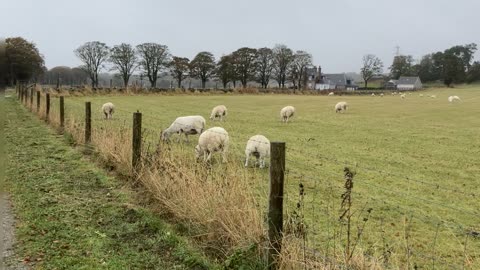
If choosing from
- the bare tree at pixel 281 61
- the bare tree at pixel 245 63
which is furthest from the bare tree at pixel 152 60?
the bare tree at pixel 281 61

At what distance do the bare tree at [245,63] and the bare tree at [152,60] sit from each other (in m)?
18.9

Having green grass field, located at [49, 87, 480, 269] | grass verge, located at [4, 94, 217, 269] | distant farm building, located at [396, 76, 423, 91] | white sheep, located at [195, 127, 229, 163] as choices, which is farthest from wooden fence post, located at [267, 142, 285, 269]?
distant farm building, located at [396, 76, 423, 91]

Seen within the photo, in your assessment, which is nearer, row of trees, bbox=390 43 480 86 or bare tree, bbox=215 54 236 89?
bare tree, bbox=215 54 236 89

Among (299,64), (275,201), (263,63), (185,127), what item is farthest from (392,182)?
(299,64)

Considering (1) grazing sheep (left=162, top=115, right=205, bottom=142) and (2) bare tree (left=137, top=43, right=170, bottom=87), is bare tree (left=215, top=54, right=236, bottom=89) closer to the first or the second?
(2) bare tree (left=137, top=43, right=170, bottom=87)

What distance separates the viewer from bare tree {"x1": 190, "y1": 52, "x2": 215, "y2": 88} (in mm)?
124688

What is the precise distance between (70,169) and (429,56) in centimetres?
16665

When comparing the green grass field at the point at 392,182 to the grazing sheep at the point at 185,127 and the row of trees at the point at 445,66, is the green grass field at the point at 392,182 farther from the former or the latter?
the row of trees at the point at 445,66

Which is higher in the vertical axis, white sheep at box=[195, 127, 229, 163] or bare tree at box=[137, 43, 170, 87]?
bare tree at box=[137, 43, 170, 87]

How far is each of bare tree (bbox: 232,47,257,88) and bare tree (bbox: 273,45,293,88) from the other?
7.10 m

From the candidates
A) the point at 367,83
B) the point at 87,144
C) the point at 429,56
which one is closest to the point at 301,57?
the point at 367,83

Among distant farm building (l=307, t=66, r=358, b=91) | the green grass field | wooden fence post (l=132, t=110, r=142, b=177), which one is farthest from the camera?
distant farm building (l=307, t=66, r=358, b=91)

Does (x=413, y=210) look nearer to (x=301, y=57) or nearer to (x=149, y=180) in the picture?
(x=149, y=180)

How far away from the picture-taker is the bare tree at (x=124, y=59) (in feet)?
392
